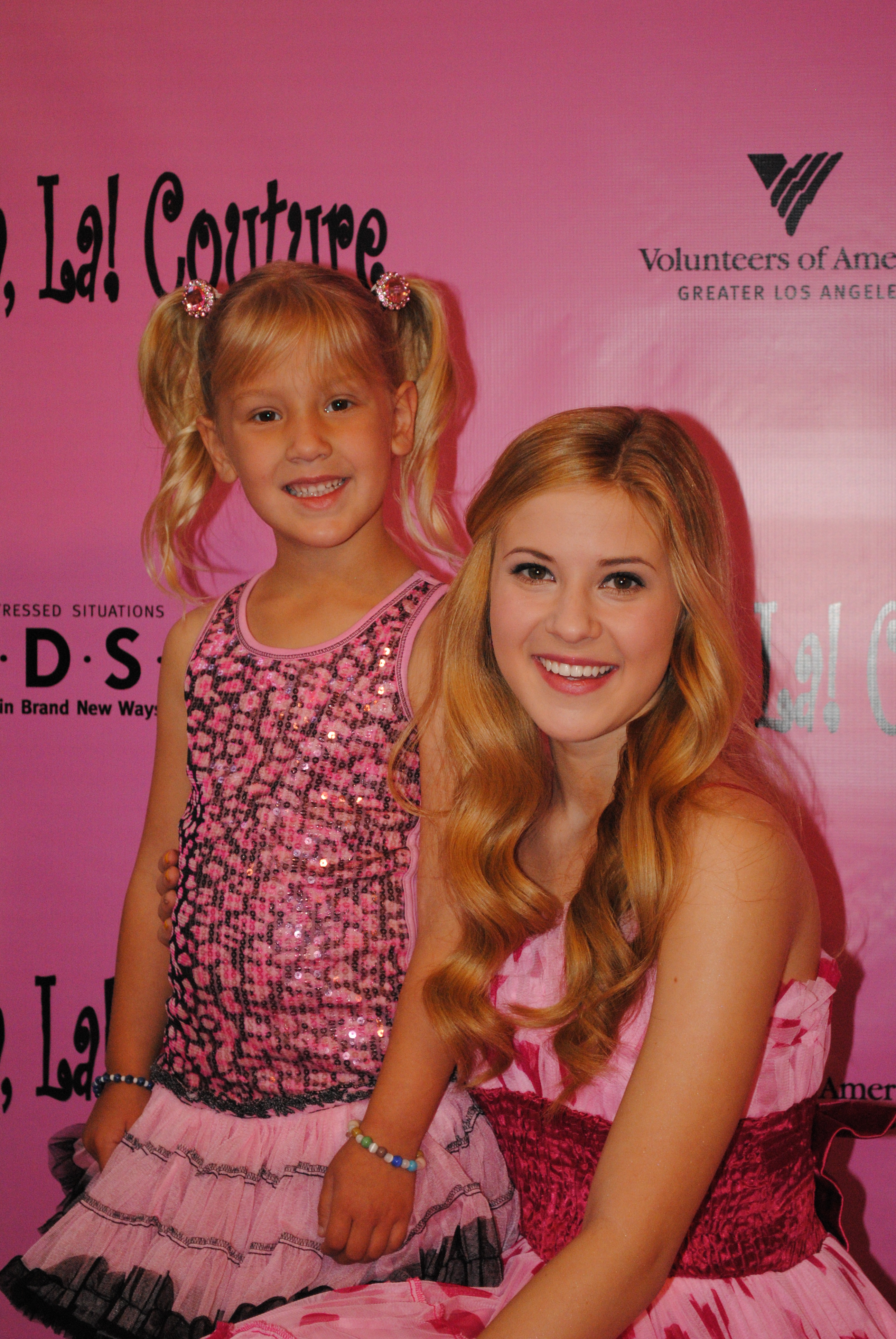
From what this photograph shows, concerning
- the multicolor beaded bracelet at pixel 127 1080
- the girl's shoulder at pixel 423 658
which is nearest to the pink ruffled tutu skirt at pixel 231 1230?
the multicolor beaded bracelet at pixel 127 1080

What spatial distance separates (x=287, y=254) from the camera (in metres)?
1.97

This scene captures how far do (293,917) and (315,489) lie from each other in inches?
21.2

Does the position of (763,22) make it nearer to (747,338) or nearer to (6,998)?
(747,338)

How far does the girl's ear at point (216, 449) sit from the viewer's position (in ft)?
4.97

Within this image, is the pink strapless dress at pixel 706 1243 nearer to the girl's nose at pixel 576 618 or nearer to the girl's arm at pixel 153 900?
the girl's nose at pixel 576 618

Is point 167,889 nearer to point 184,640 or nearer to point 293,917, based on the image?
point 293,917

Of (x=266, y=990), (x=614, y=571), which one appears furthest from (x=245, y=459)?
(x=266, y=990)

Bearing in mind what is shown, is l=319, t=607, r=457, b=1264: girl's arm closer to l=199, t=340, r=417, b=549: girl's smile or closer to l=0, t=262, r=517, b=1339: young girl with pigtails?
l=0, t=262, r=517, b=1339: young girl with pigtails

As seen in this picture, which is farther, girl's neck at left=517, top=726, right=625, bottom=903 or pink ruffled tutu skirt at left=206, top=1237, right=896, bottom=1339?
girl's neck at left=517, top=726, right=625, bottom=903

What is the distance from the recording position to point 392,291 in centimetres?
151

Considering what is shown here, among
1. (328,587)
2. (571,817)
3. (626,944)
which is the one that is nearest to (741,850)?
(626,944)

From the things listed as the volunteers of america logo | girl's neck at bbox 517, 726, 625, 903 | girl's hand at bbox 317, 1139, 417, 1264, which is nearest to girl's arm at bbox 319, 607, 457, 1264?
girl's hand at bbox 317, 1139, 417, 1264

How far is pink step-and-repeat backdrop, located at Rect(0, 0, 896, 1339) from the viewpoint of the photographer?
6.15 ft

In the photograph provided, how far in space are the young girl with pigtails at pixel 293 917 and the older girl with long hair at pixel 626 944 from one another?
0.08 m
